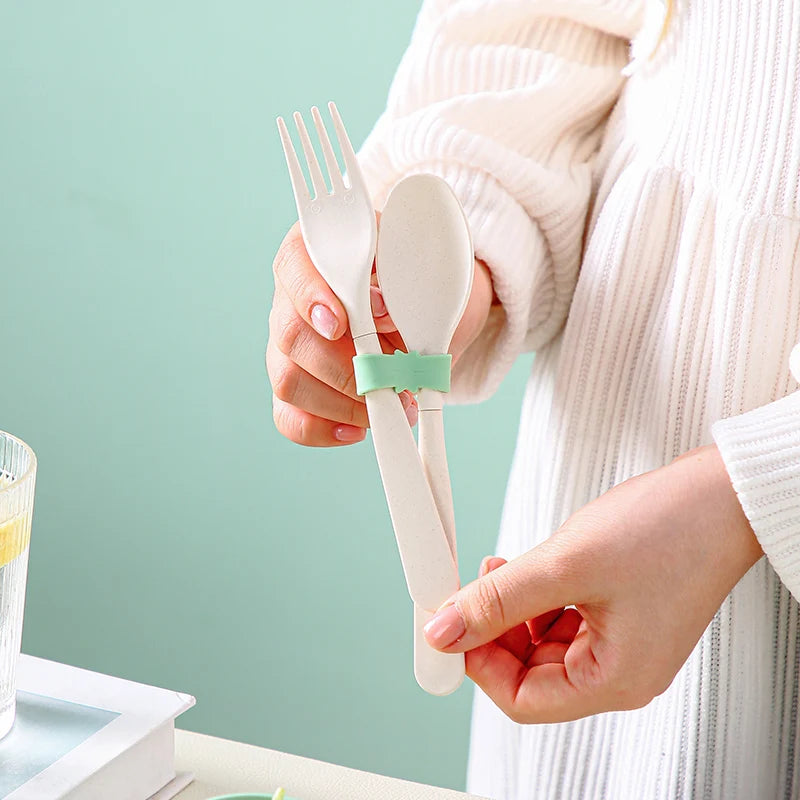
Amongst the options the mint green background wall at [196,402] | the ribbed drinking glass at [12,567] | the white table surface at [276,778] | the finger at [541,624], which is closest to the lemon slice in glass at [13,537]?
the ribbed drinking glass at [12,567]

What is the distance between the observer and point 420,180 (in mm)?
479

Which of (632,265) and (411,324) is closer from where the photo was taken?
(411,324)

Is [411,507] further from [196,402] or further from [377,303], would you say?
[196,402]

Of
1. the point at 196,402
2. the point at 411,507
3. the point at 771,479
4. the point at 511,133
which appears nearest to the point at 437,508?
the point at 411,507

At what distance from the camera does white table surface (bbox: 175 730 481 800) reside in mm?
499

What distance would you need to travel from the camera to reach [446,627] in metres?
0.45

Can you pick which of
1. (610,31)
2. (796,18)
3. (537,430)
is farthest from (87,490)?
(796,18)

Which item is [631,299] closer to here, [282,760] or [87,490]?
[282,760]

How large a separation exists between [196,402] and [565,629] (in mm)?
854

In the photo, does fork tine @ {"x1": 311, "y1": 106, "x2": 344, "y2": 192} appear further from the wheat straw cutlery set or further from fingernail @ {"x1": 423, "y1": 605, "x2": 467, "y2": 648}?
fingernail @ {"x1": 423, "y1": 605, "x2": 467, "y2": 648}

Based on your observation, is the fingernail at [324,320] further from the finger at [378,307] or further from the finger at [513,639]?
the finger at [513,639]

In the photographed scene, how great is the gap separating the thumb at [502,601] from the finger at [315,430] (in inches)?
4.8

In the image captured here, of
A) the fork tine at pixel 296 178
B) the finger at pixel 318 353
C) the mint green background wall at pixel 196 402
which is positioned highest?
the fork tine at pixel 296 178

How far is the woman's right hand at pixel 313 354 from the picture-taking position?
480mm
